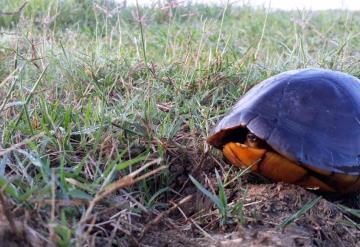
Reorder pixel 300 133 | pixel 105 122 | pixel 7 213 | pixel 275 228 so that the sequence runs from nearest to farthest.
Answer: pixel 7 213
pixel 275 228
pixel 300 133
pixel 105 122

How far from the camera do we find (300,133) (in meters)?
2.12

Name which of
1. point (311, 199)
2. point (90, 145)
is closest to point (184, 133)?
point (90, 145)

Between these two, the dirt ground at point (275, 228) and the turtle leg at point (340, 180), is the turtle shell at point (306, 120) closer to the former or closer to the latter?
the turtle leg at point (340, 180)

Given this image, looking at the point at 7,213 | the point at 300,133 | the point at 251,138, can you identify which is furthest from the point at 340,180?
the point at 7,213

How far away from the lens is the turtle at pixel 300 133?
2.10 meters

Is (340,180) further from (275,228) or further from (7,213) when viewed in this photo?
(7,213)

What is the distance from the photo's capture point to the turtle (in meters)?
2.10

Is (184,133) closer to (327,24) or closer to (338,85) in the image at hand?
(338,85)

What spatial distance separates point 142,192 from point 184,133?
1.63 ft

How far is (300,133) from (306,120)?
0.23 feet

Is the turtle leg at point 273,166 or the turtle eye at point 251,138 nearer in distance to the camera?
the turtle leg at point 273,166

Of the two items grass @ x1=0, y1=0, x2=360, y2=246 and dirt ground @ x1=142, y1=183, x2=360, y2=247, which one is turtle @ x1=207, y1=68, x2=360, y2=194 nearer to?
dirt ground @ x1=142, y1=183, x2=360, y2=247

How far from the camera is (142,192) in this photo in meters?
2.14

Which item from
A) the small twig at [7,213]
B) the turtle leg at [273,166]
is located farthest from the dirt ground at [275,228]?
the small twig at [7,213]
